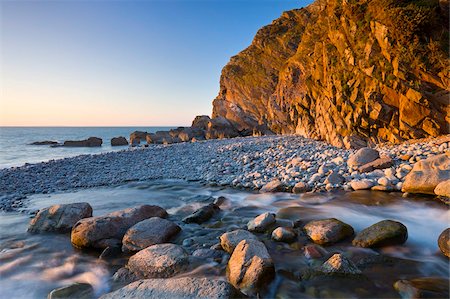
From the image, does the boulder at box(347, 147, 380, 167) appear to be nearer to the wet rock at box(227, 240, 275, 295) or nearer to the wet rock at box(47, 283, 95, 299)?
the wet rock at box(227, 240, 275, 295)

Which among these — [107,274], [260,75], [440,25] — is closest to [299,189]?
[107,274]

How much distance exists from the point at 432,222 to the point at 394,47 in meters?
10.5

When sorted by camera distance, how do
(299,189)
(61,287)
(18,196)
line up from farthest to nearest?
(18,196) < (299,189) < (61,287)

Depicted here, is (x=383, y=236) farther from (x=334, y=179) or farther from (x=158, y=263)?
(x=334, y=179)

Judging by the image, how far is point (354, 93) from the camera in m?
16.1

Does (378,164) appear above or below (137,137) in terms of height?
above

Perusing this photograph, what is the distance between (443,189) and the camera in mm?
7383

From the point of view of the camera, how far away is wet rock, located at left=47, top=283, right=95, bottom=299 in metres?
4.23

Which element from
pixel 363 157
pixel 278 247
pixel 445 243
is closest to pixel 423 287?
pixel 445 243

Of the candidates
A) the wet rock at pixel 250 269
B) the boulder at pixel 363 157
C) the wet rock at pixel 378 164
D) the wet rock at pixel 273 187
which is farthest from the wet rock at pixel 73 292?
the boulder at pixel 363 157

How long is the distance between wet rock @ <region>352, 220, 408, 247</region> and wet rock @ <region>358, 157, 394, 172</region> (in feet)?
16.0

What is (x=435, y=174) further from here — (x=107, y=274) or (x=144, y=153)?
(x=144, y=153)

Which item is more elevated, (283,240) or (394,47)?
(394,47)

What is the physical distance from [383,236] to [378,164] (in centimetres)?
558
